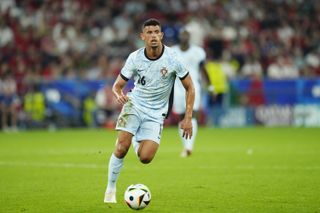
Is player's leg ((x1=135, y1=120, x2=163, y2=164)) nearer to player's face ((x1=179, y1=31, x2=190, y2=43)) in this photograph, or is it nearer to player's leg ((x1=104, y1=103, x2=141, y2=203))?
player's leg ((x1=104, y1=103, x2=141, y2=203))

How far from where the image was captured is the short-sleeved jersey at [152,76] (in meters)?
10.4

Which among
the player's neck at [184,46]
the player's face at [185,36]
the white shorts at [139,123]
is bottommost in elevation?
the white shorts at [139,123]

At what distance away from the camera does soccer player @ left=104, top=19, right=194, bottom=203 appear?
10.3 meters

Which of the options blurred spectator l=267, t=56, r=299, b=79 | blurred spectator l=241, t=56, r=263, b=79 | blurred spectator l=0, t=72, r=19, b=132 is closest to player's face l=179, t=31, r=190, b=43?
blurred spectator l=0, t=72, r=19, b=132

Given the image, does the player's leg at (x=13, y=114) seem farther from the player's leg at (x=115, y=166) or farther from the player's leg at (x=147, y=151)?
the player's leg at (x=115, y=166)

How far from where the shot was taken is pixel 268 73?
3012 centimetres

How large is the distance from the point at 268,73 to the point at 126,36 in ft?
20.2

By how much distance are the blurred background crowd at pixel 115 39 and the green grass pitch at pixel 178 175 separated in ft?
17.2

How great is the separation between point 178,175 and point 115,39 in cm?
1881

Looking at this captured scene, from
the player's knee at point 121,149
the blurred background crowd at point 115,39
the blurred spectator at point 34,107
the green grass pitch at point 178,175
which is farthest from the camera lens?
the blurred background crowd at point 115,39

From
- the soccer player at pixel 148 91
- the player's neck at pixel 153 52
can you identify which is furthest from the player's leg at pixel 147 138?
the player's neck at pixel 153 52

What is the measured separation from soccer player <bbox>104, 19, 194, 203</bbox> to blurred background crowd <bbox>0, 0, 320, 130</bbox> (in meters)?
17.2

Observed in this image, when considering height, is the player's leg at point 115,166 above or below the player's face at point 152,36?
below

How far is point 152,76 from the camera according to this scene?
1047 cm
